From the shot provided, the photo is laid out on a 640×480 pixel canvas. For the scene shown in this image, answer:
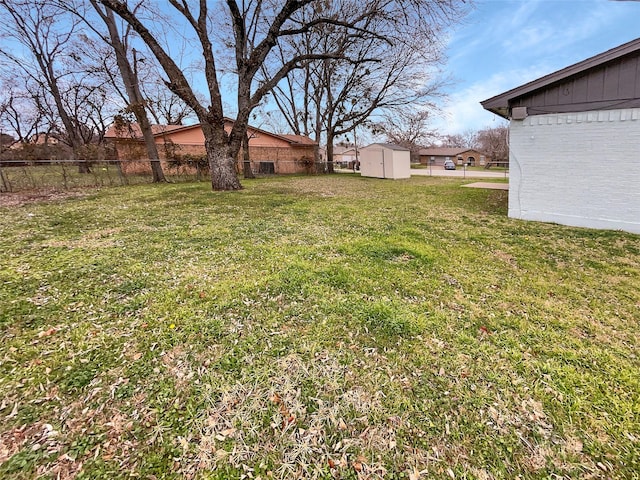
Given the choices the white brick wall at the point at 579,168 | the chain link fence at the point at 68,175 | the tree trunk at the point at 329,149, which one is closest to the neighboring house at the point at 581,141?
the white brick wall at the point at 579,168

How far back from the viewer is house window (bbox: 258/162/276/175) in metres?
20.5

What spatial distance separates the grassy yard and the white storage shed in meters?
14.7

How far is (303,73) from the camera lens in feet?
69.3

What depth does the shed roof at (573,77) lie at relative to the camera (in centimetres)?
457

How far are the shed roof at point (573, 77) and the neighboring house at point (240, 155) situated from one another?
1472 cm

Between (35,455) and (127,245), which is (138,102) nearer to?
(127,245)

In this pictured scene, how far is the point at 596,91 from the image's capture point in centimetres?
501

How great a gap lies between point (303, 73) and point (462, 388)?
23.3m

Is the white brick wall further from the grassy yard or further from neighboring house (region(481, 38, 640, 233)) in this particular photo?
the grassy yard

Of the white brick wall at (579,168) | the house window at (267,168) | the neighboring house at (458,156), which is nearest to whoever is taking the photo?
the white brick wall at (579,168)

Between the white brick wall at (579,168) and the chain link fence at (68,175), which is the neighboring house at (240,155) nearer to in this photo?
the chain link fence at (68,175)

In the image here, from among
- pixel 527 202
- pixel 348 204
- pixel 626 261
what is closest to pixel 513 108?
pixel 527 202

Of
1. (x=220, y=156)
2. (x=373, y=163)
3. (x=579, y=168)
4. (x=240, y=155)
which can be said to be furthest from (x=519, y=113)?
(x=240, y=155)

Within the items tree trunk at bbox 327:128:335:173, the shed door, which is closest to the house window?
tree trunk at bbox 327:128:335:173
